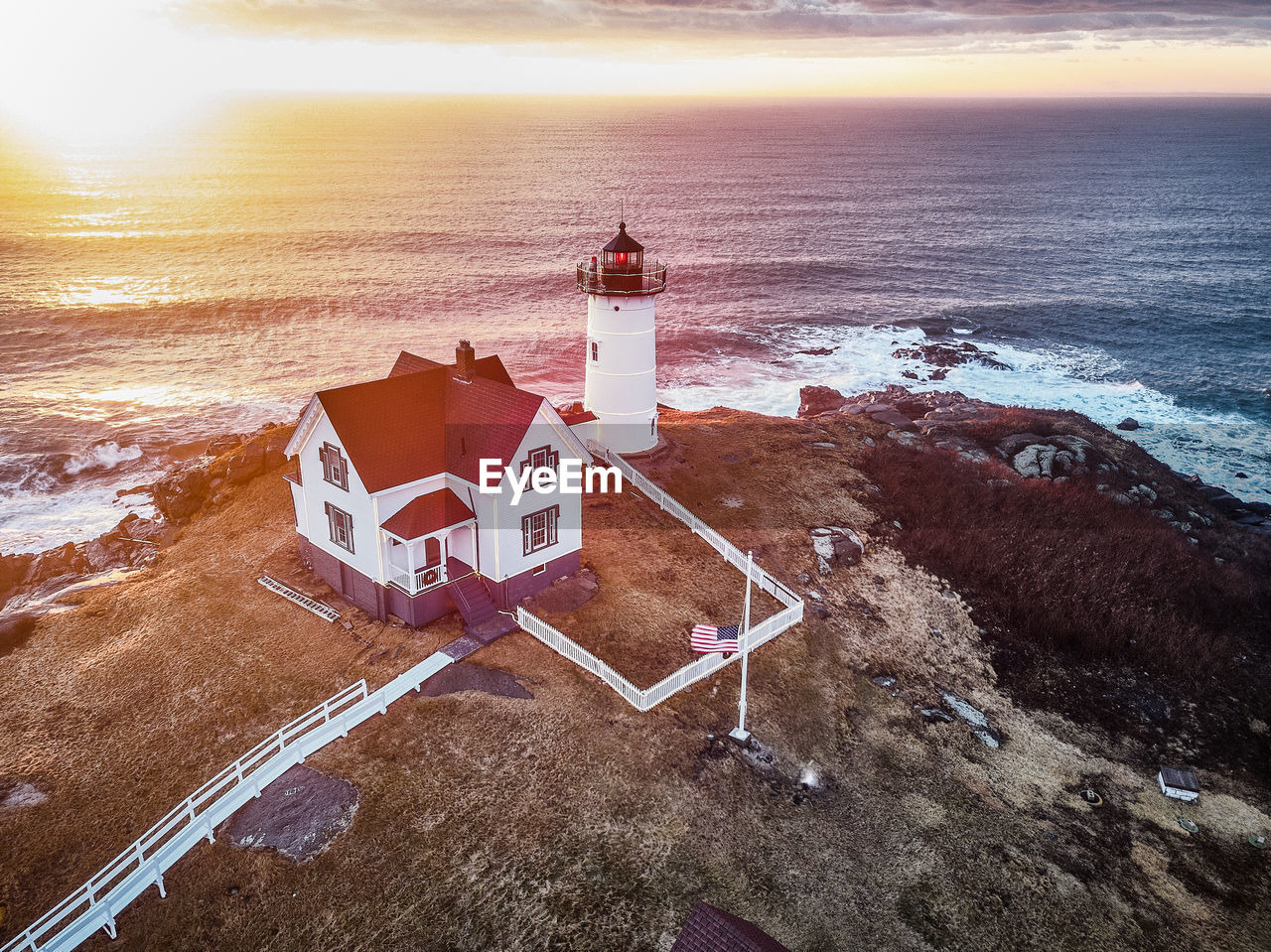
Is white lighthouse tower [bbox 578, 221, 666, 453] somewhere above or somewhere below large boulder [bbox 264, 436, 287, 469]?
above

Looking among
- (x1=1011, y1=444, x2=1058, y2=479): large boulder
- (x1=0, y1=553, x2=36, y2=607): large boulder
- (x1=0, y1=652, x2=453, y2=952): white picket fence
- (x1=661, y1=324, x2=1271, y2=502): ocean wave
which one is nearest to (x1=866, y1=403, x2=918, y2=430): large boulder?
(x1=1011, y1=444, x2=1058, y2=479): large boulder

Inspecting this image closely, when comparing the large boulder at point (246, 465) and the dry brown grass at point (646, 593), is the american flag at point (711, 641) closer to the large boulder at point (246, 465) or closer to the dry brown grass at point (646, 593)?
the dry brown grass at point (646, 593)

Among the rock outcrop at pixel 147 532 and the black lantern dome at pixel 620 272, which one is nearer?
the rock outcrop at pixel 147 532

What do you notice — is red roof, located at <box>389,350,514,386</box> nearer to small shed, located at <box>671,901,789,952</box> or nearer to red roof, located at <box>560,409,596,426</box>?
red roof, located at <box>560,409,596,426</box>

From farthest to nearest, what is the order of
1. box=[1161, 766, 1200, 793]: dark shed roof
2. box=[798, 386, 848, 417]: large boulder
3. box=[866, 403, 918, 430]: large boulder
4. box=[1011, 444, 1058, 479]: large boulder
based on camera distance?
box=[798, 386, 848, 417]: large boulder < box=[866, 403, 918, 430]: large boulder < box=[1011, 444, 1058, 479]: large boulder < box=[1161, 766, 1200, 793]: dark shed roof

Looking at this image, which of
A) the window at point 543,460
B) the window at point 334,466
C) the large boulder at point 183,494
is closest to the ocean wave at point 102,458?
the large boulder at point 183,494

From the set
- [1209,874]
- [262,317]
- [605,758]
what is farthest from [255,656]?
[262,317]
